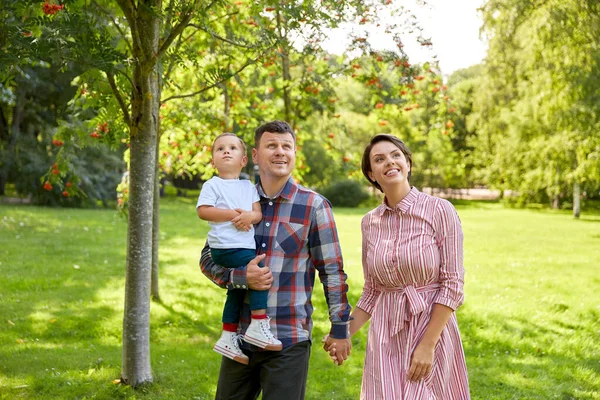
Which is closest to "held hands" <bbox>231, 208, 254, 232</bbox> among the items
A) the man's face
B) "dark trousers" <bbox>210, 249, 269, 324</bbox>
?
"dark trousers" <bbox>210, 249, 269, 324</bbox>

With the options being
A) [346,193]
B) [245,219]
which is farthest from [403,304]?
[346,193]

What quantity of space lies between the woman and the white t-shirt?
23.7 inches

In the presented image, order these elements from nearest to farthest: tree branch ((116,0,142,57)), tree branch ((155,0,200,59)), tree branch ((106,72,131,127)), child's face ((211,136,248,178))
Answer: child's face ((211,136,248,178)) < tree branch ((155,0,200,59)) < tree branch ((116,0,142,57)) < tree branch ((106,72,131,127))

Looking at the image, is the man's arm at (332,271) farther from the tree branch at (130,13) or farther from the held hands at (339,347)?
the tree branch at (130,13)

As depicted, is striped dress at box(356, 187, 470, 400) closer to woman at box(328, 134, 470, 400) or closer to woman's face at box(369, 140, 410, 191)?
woman at box(328, 134, 470, 400)

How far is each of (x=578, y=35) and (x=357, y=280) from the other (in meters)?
5.77

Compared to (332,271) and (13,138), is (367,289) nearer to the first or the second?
(332,271)

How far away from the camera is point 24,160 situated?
78.7ft

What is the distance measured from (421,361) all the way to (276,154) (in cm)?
114

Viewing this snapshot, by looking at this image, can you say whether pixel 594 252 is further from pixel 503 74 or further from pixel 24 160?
pixel 24 160

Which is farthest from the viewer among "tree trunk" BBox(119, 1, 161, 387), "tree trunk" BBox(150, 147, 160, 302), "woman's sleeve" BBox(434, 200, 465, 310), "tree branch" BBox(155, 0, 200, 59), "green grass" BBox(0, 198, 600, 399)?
"tree trunk" BBox(150, 147, 160, 302)

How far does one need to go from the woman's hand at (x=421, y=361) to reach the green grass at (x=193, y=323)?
109 inches

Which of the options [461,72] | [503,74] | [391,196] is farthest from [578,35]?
[461,72]

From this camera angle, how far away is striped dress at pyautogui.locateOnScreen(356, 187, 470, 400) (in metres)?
2.72
